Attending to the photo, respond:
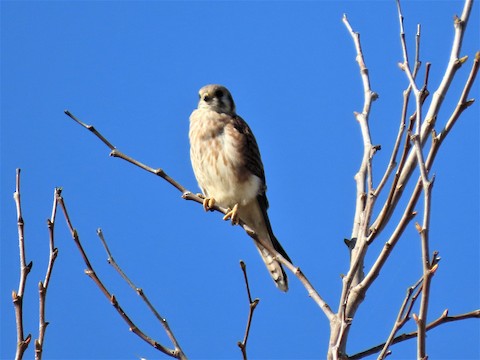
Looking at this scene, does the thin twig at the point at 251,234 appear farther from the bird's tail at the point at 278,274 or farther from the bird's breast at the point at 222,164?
the bird's breast at the point at 222,164

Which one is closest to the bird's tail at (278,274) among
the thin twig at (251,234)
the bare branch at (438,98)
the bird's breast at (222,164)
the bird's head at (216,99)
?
the bird's breast at (222,164)

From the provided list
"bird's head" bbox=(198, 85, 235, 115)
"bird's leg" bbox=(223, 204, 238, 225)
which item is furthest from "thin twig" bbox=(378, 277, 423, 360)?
"bird's head" bbox=(198, 85, 235, 115)

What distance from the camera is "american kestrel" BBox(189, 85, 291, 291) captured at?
4.87 metres

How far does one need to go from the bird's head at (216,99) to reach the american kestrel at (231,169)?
0.18m

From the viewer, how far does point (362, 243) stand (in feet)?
8.09

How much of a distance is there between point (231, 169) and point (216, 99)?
0.69 metres

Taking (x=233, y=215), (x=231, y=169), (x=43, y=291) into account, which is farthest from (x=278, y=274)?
(x=43, y=291)

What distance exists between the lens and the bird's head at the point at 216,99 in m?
5.31

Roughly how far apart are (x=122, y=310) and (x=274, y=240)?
97.9 inches

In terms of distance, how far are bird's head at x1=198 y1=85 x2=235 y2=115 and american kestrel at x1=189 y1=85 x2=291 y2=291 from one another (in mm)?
178

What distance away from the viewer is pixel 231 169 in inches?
191

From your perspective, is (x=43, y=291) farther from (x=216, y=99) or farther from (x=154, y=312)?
(x=216, y=99)

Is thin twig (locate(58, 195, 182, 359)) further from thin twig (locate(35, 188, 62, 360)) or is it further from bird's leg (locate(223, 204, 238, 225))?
bird's leg (locate(223, 204, 238, 225))

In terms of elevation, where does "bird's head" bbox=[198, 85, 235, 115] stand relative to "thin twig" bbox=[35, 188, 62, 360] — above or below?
above
